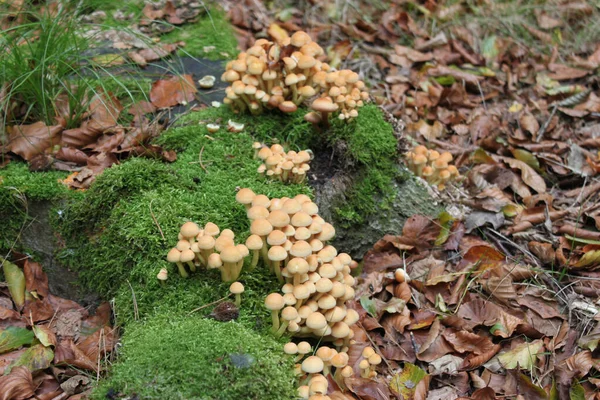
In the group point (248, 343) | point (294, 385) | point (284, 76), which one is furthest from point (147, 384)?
point (284, 76)

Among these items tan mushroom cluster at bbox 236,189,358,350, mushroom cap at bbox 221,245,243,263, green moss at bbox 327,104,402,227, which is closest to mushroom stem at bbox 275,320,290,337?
tan mushroom cluster at bbox 236,189,358,350

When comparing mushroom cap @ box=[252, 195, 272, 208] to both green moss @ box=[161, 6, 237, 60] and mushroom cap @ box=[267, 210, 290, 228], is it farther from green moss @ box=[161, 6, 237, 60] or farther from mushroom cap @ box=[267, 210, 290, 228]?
green moss @ box=[161, 6, 237, 60]

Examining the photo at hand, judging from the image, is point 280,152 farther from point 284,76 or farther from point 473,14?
point 473,14

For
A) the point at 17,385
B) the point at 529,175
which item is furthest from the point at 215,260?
the point at 529,175

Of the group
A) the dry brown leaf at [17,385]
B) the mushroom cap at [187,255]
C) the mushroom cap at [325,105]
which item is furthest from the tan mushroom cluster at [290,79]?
the dry brown leaf at [17,385]

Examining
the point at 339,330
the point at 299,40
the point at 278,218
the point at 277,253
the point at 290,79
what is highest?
the point at 299,40

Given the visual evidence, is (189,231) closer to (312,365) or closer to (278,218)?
(278,218)

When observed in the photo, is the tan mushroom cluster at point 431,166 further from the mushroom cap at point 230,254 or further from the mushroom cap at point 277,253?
the mushroom cap at point 230,254
